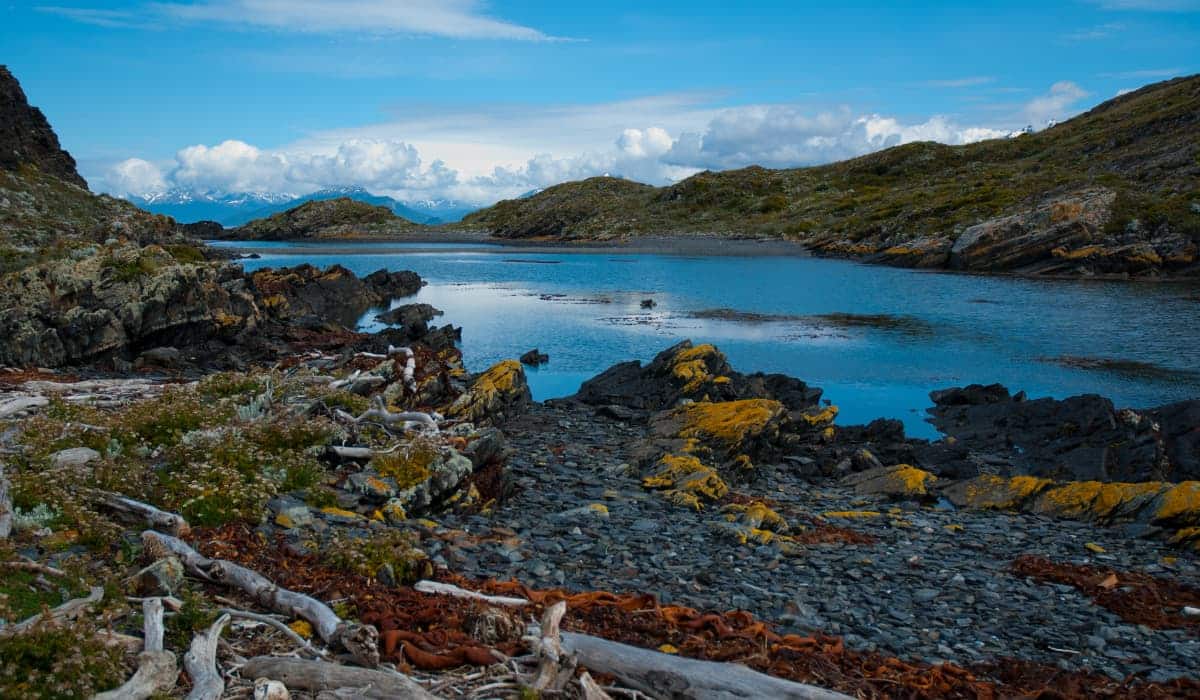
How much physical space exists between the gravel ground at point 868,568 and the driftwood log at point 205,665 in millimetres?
4208

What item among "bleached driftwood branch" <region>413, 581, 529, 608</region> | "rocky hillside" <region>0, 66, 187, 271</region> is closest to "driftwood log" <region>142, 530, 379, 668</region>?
"bleached driftwood branch" <region>413, 581, 529, 608</region>

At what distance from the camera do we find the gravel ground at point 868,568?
10.2 m

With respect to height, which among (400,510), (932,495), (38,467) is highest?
(38,467)

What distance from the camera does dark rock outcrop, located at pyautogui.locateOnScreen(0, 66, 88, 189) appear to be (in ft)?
237

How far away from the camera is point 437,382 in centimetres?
2583

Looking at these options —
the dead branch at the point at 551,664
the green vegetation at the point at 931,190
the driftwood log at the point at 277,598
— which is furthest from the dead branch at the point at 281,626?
the green vegetation at the point at 931,190

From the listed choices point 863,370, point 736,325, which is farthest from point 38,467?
point 736,325

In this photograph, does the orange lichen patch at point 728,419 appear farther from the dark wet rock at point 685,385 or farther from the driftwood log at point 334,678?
the driftwood log at point 334,678

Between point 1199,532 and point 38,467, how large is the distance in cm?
1982

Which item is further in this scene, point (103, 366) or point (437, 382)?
point (103, 366)

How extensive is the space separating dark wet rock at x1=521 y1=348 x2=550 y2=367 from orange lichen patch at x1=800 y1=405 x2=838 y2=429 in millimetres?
15663

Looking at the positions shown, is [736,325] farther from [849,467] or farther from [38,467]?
[38,467]

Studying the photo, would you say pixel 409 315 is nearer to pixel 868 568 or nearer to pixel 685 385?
pixel 685 385

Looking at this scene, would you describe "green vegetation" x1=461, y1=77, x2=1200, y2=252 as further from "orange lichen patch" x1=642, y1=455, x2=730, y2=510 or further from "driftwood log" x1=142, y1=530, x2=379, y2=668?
"driftwood log" x1=142, y1=530, x2=379, y2=668
